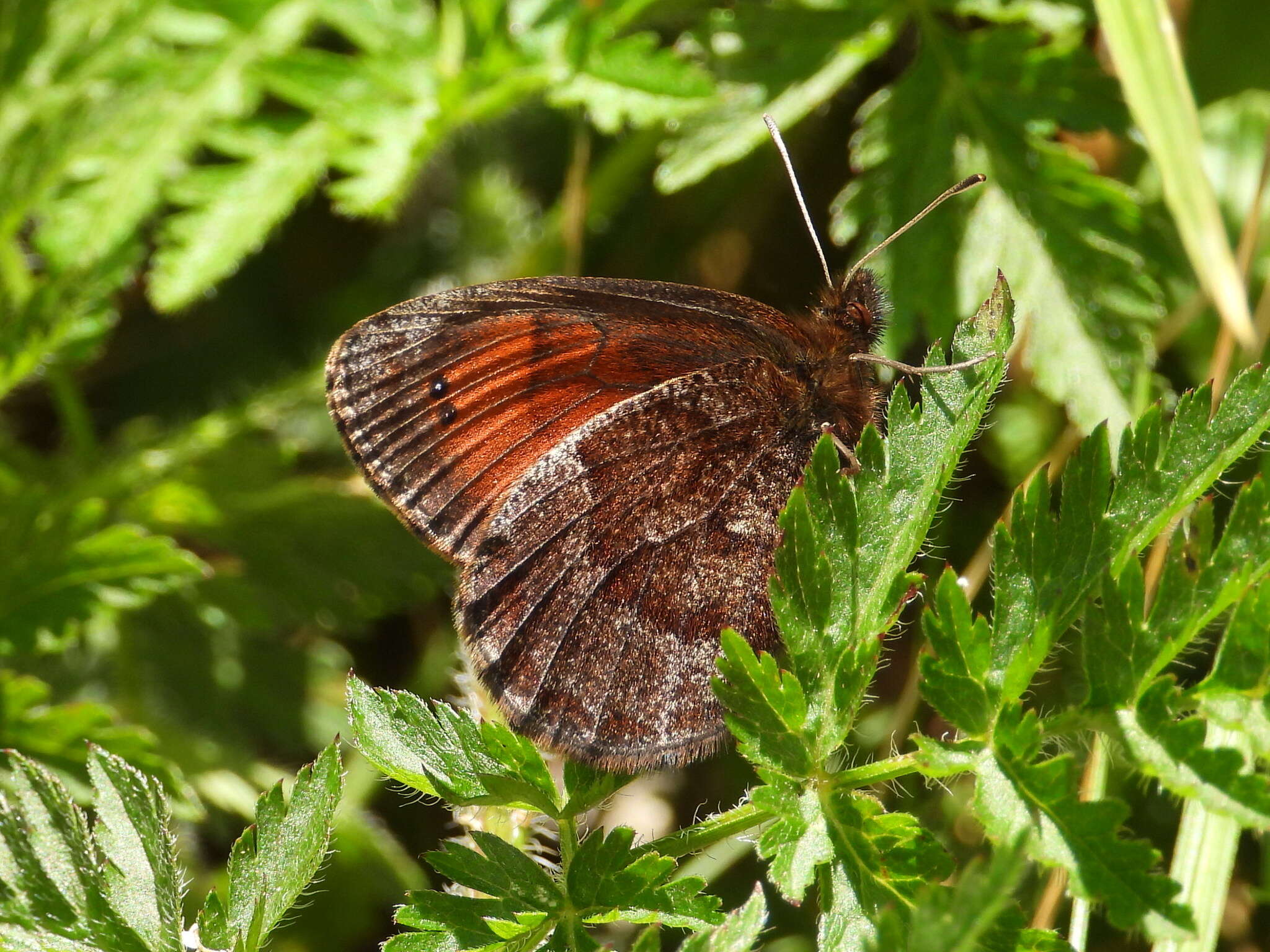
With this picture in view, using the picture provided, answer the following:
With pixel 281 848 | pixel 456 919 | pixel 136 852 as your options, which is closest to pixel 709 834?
pixel 456 919

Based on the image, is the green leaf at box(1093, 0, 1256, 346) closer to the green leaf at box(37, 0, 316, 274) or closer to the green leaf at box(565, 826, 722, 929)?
the green leaf at box(565, 826, 722, 929)

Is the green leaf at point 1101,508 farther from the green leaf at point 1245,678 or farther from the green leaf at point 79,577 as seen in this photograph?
the green leaf at point 79,577

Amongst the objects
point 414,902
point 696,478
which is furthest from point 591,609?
point 414,902

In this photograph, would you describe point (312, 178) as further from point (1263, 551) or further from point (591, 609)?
point (1263, 551)

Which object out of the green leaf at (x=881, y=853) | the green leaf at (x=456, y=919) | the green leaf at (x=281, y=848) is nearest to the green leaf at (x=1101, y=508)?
the green leaf at (x=881, y=853)

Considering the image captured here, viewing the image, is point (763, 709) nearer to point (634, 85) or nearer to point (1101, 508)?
point (1101, 508)

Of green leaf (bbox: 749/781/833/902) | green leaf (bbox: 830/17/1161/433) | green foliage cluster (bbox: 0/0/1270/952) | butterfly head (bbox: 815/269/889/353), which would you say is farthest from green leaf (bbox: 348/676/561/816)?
green leaf (bbox: 830/17/1161/433)

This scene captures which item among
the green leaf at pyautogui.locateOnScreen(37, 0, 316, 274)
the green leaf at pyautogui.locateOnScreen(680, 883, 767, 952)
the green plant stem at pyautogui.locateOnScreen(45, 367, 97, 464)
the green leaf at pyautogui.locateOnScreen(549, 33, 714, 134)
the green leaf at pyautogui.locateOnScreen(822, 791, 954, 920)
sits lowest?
the green leaf at pyautogui.locateOnScreen(822, 791, 954, 920)
